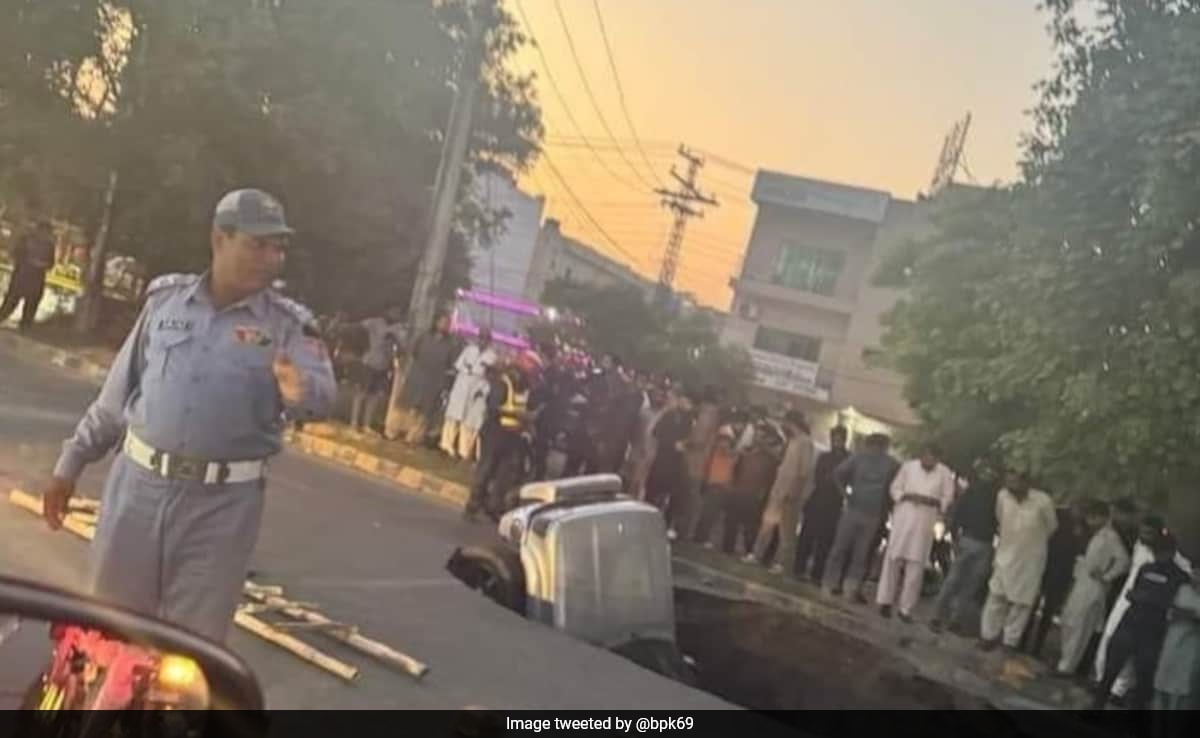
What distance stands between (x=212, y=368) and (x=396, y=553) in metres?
1.82

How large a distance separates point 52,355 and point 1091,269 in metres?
3.05

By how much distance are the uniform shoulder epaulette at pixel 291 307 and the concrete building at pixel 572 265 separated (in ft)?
7.18

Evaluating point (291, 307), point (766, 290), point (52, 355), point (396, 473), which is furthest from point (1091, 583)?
point (291, 307)

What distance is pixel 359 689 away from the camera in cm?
278

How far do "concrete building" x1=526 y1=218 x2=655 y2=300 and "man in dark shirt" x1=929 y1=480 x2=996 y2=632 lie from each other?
5.70 ft

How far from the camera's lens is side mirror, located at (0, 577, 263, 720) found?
53.2 inches

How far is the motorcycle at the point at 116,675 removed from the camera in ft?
4.44

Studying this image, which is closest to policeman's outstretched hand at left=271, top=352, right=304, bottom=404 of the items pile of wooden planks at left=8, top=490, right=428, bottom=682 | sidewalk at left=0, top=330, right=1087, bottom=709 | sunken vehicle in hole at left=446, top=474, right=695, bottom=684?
pile of wooden planks at left=8, top=490, right=428, bottom=682

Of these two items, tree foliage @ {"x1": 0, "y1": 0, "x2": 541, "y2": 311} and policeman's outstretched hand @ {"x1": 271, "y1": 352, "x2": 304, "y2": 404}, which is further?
tree foliage @ {"x1": 0, "y1": 0, "x2": 541, "y2": 311}

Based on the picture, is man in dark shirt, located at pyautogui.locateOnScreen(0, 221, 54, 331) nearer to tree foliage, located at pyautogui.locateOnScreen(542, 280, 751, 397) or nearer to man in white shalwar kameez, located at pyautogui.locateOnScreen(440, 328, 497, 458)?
man in white shalwar kameez, located at pyautogui.locateOnScreen(440, 328, 497, 458)

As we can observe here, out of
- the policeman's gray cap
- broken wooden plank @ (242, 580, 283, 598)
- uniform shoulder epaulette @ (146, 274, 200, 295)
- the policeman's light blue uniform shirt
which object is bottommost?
broken wooden plank @ (242, 580, 283, 598)

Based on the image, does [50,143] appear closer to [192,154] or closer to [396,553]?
[192,154]

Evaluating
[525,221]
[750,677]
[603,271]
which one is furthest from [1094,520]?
[525,221]

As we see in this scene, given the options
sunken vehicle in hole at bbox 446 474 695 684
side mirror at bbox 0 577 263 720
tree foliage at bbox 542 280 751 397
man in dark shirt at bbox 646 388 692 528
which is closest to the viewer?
side mirror at bbox 0 577 263 720
